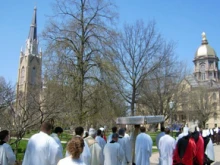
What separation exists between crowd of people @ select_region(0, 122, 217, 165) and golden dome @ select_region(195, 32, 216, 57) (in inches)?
3532

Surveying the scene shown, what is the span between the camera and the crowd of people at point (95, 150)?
531 cm

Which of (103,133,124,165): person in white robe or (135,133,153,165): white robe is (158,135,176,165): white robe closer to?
(135,133,153,165): white robe

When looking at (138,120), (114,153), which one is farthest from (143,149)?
(138,120)

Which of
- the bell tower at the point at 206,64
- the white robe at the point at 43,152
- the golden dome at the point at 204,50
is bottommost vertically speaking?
the white robe at the point at 43,152

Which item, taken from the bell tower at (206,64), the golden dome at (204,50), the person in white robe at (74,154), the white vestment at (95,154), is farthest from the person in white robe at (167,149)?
the golden dome at (204,50)

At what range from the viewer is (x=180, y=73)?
3002cm

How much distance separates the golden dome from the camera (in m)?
94.0

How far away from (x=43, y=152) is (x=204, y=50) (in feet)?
320

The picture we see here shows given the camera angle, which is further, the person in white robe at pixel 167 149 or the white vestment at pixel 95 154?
the person in white robe at pixel 167 149

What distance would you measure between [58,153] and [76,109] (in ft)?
32.1

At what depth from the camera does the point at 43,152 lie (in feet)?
17.5

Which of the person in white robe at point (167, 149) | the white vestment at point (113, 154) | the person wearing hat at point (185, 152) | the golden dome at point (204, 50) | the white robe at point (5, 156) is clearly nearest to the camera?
the white robe at point (5, 156)

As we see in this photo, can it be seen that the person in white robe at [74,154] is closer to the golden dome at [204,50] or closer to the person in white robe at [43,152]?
the person in white robe at [43,152]

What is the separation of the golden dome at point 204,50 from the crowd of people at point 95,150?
89.7m
